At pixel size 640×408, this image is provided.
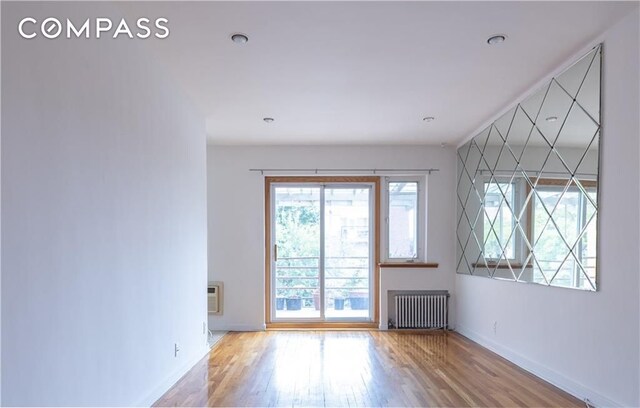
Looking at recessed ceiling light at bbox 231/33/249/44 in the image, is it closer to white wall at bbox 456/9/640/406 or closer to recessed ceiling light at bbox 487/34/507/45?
recessed ceiling light at bbox 487/34/507/45

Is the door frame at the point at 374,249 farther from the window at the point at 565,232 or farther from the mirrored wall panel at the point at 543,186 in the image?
the window at the point at 565,232

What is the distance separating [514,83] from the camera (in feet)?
10.3

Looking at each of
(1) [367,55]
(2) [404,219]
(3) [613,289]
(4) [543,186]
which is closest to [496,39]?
(1) [367,55]

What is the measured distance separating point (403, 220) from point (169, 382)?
141 inches

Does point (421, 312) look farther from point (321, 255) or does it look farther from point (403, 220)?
point (321, 255)

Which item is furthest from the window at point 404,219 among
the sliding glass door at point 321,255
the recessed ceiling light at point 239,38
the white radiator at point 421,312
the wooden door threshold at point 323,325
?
the recessed ceiling light at point 239,38

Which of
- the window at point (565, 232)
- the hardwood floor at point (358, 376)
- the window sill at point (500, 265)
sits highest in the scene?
the window at point (565, 232)

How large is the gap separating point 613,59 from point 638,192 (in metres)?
0.84

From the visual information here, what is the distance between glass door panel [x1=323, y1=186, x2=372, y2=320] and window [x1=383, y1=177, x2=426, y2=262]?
28 centimetres

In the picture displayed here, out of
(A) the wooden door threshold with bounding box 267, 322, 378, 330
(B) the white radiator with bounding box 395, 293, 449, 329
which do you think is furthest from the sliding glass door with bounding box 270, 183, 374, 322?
(B) the white radiator with bounding box 395, 293, 449, 329

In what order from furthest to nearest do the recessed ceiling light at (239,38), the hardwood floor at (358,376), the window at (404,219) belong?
the window at (404,219) < the hardwood floor at (358,376) < the recessed ceiling light at (239,38)

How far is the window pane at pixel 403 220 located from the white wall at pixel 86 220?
3116mm

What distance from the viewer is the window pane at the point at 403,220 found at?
5445 mm

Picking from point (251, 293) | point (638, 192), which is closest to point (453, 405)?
point (638, 192)
